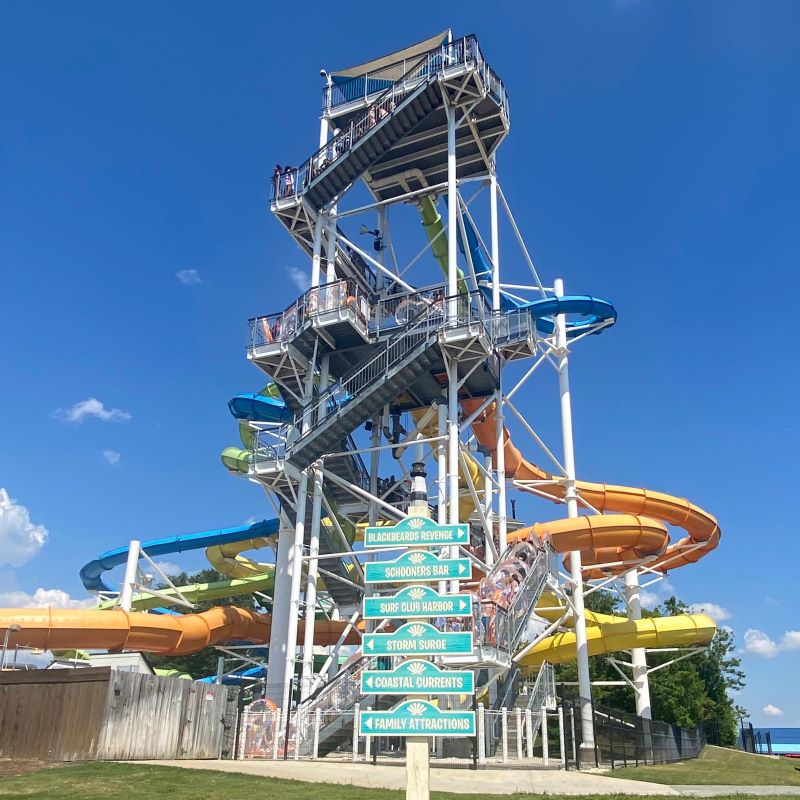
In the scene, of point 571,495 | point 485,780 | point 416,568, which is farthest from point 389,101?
point 416,568

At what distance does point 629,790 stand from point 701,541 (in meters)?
21.6

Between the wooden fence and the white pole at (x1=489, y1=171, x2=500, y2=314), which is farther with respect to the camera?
the white pole at (x1=489, y1=171, x2=500, y2=314)

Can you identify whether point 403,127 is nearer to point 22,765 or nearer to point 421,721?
point 22,765

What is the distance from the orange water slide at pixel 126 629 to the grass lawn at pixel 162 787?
1368 cm

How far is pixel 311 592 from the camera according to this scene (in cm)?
2609

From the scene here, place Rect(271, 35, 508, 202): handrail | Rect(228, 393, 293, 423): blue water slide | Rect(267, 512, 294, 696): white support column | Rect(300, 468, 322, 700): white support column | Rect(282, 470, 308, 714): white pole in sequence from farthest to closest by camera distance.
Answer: Rect(228, 393, 293, 423): blue water slide → Rect(271, 35, 508, 202): handrail → Rect(267, 512, 294, 696): white support column → Rect(282, 470, 308, 714): white pole → Rect(300, 468, 322, 700): white support column

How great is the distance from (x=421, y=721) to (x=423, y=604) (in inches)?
51.0

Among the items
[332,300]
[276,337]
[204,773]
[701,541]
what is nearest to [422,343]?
[332,300]

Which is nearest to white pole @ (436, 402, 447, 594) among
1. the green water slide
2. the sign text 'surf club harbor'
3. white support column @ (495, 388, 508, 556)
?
white support column @ (495, 388, 508, 556)

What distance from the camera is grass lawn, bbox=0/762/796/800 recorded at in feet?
39.7

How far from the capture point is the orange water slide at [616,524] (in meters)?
29.4

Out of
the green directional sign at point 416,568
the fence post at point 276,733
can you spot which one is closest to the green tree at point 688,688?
the fence post at point 276,733

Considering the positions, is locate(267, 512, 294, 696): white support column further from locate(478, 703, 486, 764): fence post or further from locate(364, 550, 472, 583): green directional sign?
locate(364, 550, 472, 583): green directional sign

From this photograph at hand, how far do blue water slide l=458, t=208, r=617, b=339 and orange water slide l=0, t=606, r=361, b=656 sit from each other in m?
16.5
